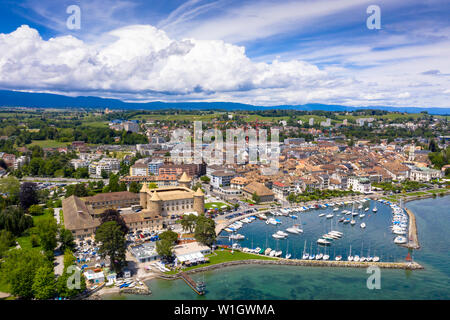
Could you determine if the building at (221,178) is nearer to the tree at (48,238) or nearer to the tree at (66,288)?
the tree at (48,238)

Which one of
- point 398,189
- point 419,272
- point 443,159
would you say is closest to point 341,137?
point 443,159

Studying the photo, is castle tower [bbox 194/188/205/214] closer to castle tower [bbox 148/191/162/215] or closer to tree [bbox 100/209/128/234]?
castle tower [bbox 148/191/162/215]

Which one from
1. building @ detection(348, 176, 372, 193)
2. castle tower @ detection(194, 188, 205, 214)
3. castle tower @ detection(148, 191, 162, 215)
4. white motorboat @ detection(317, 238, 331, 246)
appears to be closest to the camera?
white motorboat @ detection(317, 238, 331, 246)

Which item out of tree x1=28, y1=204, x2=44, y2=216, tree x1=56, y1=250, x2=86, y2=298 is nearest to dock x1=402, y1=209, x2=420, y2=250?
tree x1=56, y1=250, x2=86, y2=298

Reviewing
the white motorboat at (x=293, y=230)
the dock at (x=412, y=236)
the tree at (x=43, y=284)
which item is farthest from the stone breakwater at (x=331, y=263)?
the tree at (x=43, y=284)

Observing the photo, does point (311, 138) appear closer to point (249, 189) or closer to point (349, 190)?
point (349, 190)
